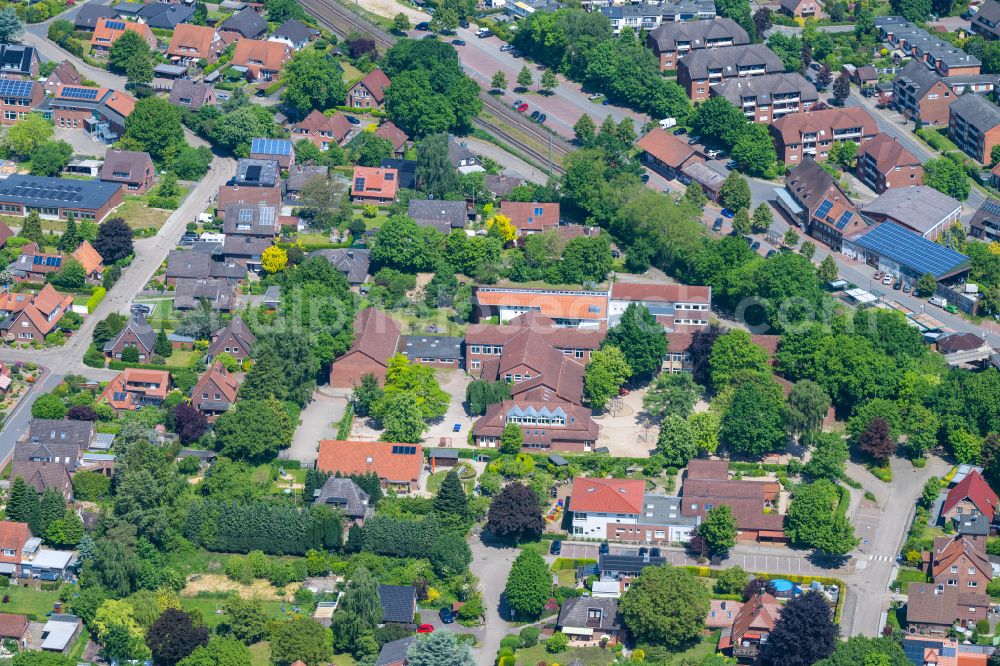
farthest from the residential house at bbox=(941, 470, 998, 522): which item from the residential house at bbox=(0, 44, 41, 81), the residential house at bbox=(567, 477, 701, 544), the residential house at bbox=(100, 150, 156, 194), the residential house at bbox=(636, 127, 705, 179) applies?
the residential house at bbox=(0, 44, 41, 81)

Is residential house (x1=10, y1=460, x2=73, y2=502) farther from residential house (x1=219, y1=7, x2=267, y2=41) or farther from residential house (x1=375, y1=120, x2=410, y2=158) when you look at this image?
residential house (x1=219, y1=7, x2=267, y2=41)

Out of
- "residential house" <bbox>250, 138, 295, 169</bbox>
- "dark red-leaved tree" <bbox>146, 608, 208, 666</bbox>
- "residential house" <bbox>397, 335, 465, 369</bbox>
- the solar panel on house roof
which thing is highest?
"dark red-leaved tree" <bbox>146, 608, 208, 666</bbox>

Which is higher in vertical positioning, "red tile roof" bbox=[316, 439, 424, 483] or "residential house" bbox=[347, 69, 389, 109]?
"red tile roof" bbox=[316, 439, 424, 483]

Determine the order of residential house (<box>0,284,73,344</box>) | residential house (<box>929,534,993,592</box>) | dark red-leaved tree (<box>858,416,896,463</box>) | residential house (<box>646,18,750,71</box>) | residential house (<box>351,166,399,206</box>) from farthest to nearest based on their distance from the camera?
residential house (<box>646,18,750,71</box>) < residential house (<box>351,166,399,206</box>) < residential house (<box>0,284,73,344</box>) < dark red-leaved tree (<box>858,416,896,463</box>) < residential house (<box>929,534,993,592</box>)

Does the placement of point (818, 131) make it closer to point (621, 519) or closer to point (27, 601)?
point (621, 519)

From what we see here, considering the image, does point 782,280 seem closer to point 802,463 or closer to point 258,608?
point 802,463

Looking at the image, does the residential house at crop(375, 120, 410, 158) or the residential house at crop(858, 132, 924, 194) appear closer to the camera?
the residential house at crop(858, 132, 924, 194)

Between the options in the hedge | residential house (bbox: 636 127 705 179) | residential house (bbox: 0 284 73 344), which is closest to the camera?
residential house (bbox: 0 284 73 344)
